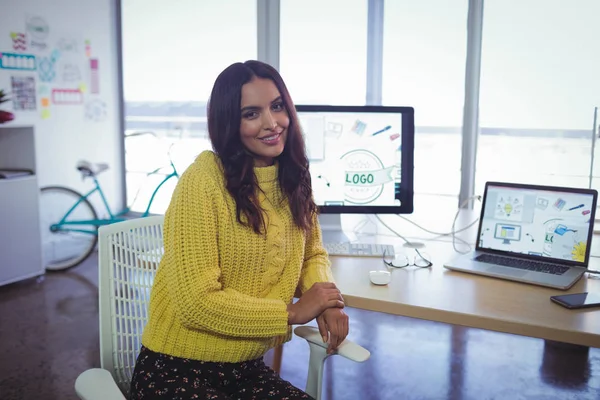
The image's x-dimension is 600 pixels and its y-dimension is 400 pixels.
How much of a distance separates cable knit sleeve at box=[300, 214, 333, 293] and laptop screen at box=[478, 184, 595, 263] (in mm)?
601

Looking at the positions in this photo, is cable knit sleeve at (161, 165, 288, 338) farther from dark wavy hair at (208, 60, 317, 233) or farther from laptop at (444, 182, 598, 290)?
laptop at (444, 182, 598, 290)

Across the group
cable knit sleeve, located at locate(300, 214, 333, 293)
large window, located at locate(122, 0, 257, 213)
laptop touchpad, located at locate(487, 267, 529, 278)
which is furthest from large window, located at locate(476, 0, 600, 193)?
cable knit sleeve, located at locate(300, 214, 333, 293)

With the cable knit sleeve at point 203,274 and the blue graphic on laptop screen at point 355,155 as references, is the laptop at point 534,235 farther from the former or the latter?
the cable knit sleeve at point 203,274

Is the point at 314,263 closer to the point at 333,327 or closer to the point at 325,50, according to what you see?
the point at 333,327

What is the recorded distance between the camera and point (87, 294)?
3.81m

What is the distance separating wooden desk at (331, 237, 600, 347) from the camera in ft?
4.79

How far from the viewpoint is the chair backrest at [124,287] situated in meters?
1.53

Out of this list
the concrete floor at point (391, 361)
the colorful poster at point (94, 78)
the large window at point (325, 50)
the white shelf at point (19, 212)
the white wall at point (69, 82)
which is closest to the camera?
the concrete floor at point (391, 361)

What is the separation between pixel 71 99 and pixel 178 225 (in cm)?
364

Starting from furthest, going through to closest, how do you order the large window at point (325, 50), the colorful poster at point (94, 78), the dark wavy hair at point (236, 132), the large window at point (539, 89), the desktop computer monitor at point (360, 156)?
the colorful poster at point (94, 78), the large window at point (325, 50), the large window at point (539, 89), the desktop computer monitor at point (360, 156), the dark wavy hair at point (236, 132)

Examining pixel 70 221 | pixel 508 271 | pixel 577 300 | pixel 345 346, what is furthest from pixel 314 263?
pixel 70 221

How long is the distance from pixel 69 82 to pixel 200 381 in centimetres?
373

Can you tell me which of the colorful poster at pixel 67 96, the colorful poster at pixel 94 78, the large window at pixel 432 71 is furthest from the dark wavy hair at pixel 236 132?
the colorful poster at pixel 94 78

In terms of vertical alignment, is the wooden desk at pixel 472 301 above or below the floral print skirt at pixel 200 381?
above
